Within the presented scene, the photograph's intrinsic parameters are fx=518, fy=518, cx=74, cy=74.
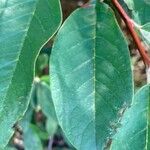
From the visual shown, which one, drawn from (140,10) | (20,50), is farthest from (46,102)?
(20,50)

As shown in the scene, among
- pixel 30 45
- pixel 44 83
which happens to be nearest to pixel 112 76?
pixel 30 45

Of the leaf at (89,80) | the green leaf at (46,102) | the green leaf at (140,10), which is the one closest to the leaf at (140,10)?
the green leaf at (140,10)

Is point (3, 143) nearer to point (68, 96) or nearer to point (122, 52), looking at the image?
point (68, 96)

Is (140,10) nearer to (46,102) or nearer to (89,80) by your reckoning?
(89,80)

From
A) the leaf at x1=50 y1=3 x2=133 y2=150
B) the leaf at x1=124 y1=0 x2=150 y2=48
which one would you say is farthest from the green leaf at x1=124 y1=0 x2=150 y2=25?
the leaf at x1=50 y1=3 x2=133 y2=150

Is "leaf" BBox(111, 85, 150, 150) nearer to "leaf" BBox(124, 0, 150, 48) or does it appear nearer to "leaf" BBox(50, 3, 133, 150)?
"leaf" BBox(50, 3, 133, 150)

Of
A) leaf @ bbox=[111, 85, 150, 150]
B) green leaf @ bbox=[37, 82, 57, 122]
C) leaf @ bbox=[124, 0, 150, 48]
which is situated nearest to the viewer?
leaf @ bbox=[111, 85, 150, 150]
